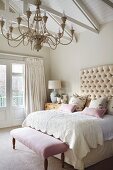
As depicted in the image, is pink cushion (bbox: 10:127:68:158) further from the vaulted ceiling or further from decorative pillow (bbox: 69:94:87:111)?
the vaulted ceiling

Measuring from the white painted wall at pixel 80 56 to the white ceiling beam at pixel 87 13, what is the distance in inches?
8.5

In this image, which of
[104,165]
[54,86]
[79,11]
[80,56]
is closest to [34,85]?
[54,86]

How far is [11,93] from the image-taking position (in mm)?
5695

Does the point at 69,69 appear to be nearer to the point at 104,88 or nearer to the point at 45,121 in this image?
the point at 104,88

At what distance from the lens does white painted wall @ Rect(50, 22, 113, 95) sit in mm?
4609

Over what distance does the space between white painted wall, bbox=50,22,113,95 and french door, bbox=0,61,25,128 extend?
4.12ft

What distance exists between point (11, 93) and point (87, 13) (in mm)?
3267

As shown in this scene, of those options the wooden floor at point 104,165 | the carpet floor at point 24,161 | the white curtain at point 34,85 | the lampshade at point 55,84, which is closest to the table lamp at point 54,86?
the lampshade at point 55,84

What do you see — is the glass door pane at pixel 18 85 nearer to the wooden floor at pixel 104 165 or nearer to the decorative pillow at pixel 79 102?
the decorative pillow at pixel 79 102

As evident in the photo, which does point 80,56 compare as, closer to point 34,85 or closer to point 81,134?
point 34,85

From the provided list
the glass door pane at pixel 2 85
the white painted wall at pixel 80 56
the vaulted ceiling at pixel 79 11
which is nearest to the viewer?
the vaulted ceiling at pixel 79 11

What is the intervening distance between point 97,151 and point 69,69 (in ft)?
10.2

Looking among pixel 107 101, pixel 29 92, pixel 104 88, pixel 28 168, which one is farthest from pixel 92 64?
pixel 28 168

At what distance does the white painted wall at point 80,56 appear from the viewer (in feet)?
15.1
